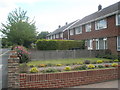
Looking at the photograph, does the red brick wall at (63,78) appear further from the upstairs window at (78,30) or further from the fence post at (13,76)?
the upstairs window at (78,30)

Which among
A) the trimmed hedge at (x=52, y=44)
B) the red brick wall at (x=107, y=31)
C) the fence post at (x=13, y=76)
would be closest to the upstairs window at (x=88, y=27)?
the red brick wall at (x=107, y=31)

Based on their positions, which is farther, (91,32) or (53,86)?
(91,32)

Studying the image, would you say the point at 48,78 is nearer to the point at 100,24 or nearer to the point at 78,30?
the point at 100,24

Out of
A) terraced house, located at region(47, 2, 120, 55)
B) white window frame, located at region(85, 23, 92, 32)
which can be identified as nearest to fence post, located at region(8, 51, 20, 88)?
terraced house, located at region(47, 2, 120, 55)

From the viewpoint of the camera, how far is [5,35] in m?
26.0

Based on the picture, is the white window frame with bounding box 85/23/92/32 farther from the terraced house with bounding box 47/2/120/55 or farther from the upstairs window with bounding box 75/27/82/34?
the upstairs window with bounding box 75/27/82/34

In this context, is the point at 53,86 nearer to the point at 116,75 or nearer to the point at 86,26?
the point at 116,75

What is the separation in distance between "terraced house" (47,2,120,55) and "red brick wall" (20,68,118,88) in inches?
376

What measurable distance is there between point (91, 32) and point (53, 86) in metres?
14.9

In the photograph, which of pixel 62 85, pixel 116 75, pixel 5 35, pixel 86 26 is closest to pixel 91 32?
pixel 86 26

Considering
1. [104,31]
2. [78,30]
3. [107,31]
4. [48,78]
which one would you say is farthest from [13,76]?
[78,30]

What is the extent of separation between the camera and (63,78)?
15.1ft

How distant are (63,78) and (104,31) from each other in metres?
12.7

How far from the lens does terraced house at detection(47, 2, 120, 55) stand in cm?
1369
